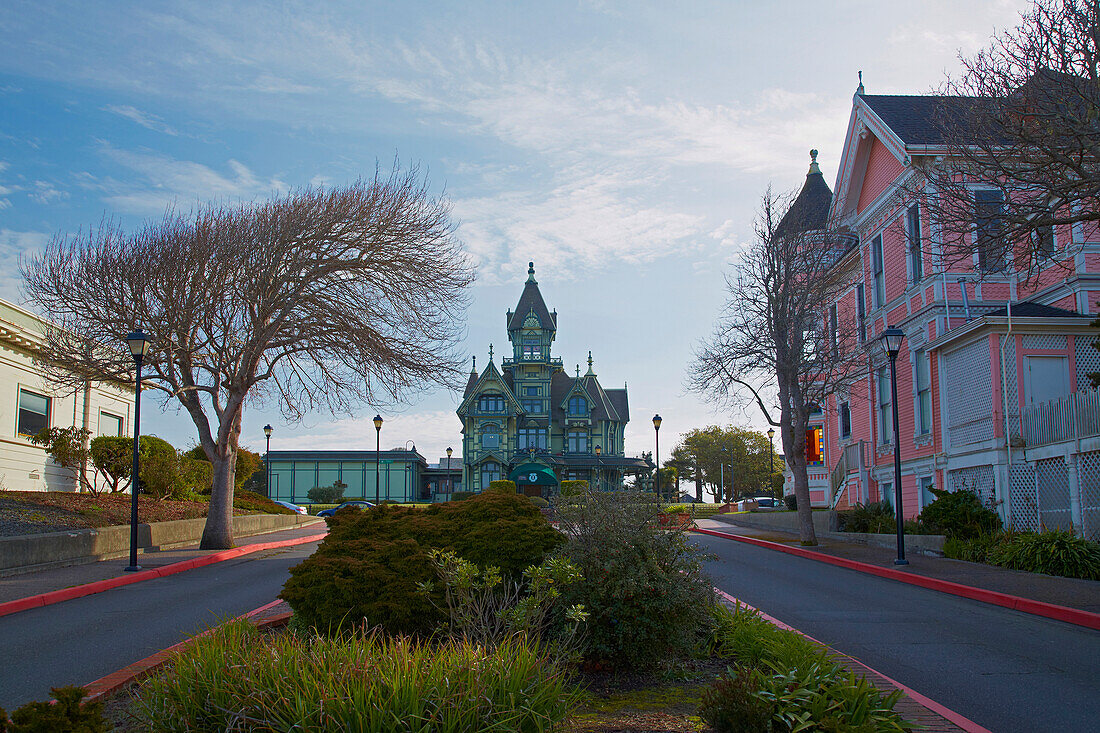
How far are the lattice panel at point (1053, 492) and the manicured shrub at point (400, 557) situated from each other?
50.2 ft

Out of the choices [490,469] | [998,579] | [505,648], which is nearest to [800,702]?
[505,648]

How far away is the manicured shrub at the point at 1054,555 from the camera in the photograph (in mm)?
15086

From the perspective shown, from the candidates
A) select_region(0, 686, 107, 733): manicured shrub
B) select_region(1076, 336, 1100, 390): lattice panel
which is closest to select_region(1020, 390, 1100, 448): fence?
select_region(1076, 336, 1100, 390): lattice panel

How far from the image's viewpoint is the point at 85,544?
18.3 m

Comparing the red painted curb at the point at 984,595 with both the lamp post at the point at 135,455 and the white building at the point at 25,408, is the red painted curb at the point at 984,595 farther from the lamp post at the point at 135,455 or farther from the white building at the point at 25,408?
the white building at the point at 25,408

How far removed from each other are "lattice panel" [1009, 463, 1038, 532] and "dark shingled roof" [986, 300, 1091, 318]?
3.56 m

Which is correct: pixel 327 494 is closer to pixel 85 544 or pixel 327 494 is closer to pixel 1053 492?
pixel 85 544

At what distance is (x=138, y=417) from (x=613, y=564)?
47.3ft

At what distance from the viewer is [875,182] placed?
91.8 feet

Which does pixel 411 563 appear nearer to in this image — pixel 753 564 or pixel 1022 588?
pixel 1022 588

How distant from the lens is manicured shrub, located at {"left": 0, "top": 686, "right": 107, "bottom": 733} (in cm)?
389

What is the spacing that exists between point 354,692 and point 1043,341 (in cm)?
2101

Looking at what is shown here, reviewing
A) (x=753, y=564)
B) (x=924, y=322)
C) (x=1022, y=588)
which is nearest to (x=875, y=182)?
(x=924, y=322)

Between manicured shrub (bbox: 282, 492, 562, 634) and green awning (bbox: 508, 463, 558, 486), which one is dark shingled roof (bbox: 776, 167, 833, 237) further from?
green awning (bbox: 508, 463, 558, 486)
